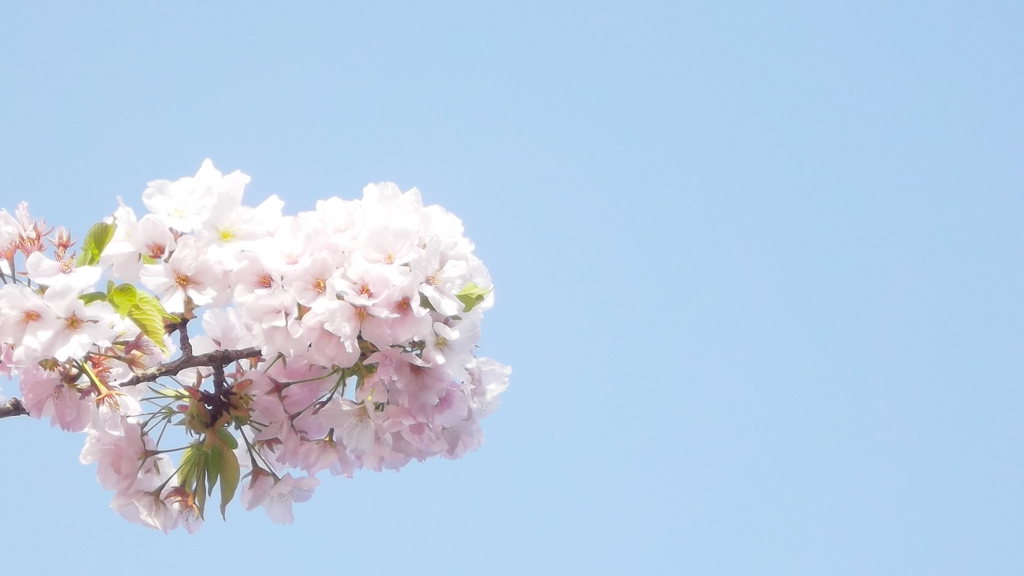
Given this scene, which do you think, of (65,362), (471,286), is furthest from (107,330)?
(471,286)

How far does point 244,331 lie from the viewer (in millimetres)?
2730

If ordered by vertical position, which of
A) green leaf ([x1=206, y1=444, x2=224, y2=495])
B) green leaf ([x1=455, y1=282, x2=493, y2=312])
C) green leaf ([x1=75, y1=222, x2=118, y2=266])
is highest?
green leaf ([x1=455, y1=282, x2=493, y2=312])

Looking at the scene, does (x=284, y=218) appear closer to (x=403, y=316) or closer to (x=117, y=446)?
(x=403, y=316)

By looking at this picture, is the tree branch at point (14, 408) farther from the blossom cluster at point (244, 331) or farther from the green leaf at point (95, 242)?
the green leaf at point (95, 242)

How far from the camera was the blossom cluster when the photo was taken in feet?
7.58

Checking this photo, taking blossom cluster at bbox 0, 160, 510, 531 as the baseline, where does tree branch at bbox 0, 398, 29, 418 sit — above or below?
below

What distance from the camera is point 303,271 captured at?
7.74 feet

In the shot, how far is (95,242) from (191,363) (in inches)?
14.4

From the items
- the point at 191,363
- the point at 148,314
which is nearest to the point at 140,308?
the point at 148,314

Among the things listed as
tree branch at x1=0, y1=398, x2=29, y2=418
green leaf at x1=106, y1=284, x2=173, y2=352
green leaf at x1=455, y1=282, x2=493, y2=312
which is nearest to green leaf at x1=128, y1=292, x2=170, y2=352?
green leaf at x1=106, y1=284, x2=173, y2=352

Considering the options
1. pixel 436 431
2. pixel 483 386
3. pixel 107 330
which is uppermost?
pixel 483 386

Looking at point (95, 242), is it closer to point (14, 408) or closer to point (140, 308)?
point (140, 308)

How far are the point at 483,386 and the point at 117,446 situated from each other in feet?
3.20

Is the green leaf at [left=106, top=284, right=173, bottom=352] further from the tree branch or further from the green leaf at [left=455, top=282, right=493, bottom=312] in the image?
the green leaf at [left=455, top=282, right=493, bottom=312]
